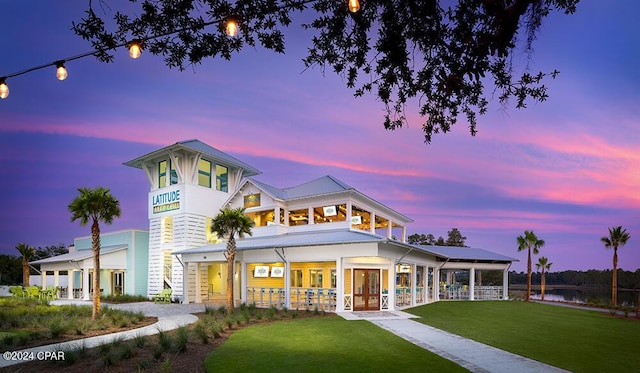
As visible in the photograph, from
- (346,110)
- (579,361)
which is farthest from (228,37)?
(346,110)

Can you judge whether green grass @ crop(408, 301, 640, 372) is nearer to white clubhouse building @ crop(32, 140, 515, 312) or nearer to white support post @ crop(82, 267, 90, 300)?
white clubhouse building @ crop(32, 140, 515, 312)

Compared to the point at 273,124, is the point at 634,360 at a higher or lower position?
lower

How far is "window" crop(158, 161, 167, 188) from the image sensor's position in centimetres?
3522

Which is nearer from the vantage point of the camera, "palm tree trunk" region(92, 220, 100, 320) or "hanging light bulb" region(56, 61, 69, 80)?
"hanging light bulb" region(56, 61, 69, 80)

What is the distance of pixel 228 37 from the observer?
822 cm

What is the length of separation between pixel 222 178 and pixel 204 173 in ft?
6.96

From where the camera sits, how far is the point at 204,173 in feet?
115

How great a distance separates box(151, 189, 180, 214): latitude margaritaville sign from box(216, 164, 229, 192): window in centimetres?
375

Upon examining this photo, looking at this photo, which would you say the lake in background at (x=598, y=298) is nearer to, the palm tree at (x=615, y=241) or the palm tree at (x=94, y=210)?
the palm tree at (x=615, y=241)

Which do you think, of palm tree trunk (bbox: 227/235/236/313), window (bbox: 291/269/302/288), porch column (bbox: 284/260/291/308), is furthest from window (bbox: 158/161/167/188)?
porch column (bbox: 284/260/291/308)

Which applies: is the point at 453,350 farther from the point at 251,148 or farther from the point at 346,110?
the point at 251,148

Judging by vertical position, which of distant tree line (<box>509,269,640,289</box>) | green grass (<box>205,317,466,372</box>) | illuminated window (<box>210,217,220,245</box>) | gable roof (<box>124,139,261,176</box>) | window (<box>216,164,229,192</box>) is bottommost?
distant tree line (<box>509,269,640,289</box>)

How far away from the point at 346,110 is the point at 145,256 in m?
23.6

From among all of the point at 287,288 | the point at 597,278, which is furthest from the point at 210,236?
the point at 597,278
